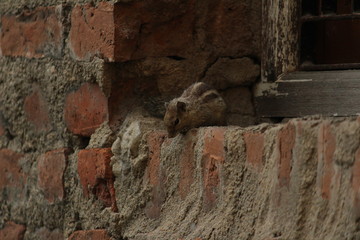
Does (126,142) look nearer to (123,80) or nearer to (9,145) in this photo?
(123,80)

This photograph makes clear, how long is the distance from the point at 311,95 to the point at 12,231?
3.69 feet

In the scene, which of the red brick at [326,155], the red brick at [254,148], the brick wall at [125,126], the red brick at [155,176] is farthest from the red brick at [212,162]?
the red brick at [326,155]

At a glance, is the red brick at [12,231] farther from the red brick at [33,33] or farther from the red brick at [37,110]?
the red brick at [33,33]

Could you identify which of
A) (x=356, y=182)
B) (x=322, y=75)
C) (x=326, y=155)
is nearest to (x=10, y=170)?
(x=322, y=75)

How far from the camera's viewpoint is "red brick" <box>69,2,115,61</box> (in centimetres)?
303

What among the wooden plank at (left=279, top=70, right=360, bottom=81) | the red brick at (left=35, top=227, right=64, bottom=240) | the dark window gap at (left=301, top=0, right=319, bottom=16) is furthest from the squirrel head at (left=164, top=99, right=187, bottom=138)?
the red brick at (left=35, top=227, right=64, bottom=240)

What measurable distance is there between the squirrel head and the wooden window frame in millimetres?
427

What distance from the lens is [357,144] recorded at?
1.94 metres

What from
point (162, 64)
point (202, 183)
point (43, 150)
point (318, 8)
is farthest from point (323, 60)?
point (43, 150)

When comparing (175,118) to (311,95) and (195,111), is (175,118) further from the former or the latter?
(311,95)

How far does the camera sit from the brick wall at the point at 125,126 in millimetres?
2469

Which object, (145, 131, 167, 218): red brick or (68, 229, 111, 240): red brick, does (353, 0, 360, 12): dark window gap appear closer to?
(145, 131, 167, 218): red brick

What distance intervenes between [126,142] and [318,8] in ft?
2.25

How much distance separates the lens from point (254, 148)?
2338 millimetres
